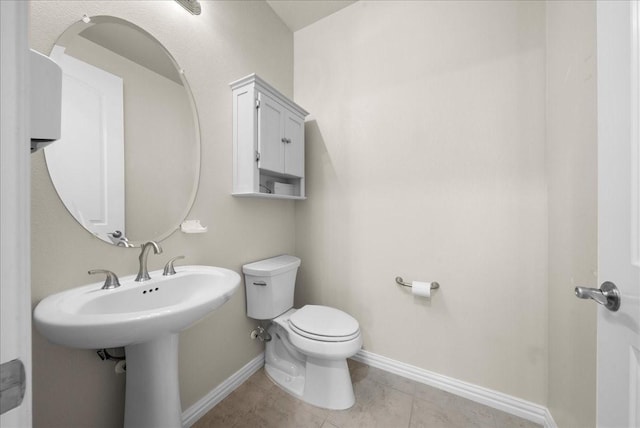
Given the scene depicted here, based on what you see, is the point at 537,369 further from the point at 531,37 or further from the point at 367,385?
the point at 531,37

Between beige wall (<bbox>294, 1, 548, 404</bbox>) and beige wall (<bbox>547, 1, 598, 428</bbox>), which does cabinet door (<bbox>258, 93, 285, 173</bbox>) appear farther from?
beige wall (<bbox>547, 1, 598, 428</bbox>)

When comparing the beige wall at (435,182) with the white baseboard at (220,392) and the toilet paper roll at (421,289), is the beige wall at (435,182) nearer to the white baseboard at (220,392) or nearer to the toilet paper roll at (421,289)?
the toilet paper roll at (421,289)

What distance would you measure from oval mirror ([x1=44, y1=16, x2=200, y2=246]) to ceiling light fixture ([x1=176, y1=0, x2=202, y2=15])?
26 centimetres

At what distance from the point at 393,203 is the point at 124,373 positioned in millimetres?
1578

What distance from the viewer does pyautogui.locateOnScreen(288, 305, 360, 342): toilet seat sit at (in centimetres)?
127

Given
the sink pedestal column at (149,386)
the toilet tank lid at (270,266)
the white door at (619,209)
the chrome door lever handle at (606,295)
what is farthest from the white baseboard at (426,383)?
the chrome door lever handle at (606,295)

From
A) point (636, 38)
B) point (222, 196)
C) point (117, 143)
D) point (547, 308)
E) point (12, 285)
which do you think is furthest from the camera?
point (222, 196)

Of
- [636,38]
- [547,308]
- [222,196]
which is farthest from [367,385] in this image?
[636,38]

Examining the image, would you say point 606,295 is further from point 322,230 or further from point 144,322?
point 322,230

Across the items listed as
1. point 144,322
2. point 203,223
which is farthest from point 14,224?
point 203,223

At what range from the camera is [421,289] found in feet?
4.66

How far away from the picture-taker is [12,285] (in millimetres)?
277

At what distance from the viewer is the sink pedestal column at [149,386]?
873mm

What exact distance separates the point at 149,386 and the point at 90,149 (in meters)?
0.90
